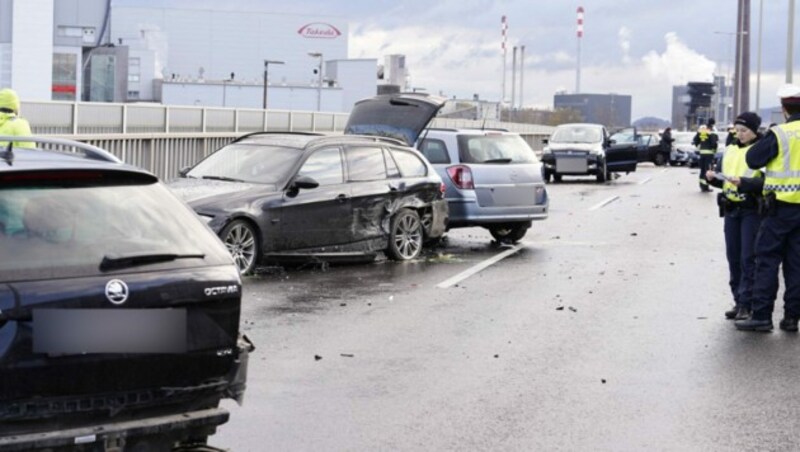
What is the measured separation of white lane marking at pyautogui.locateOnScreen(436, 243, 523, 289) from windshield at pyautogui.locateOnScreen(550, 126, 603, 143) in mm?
20940

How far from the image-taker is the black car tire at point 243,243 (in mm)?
13523

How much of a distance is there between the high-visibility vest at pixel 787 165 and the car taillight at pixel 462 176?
7553 millimetres

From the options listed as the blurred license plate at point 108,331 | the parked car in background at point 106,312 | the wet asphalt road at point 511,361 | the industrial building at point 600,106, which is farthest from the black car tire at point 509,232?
the industrial building at point 600,106

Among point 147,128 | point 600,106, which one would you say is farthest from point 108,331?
point 600,106

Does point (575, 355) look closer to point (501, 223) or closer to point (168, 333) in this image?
point (168, 333)

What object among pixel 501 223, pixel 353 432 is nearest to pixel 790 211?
pixel 353 432

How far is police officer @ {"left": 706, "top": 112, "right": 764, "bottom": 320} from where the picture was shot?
11062 mm

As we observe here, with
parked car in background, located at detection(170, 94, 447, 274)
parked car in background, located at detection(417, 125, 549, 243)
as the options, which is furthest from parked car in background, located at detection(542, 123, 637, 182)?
parked car in background, located at detection(170, 94, 447, 274)

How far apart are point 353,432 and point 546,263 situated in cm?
945

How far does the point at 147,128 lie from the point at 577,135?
17990 millimetres

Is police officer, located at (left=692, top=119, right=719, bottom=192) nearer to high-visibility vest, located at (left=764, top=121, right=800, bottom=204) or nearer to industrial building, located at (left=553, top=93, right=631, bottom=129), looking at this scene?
high-visibility vest, located at (left=764, top=121, right=800, bottom=204)

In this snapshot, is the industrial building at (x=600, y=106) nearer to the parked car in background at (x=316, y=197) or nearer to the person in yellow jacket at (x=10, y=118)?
the parked car in background at (x=316, y=197)

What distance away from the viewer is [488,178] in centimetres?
1814

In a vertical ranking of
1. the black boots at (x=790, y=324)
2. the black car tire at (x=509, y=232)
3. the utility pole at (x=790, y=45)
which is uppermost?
the utility pole at (x=790, y=45)
